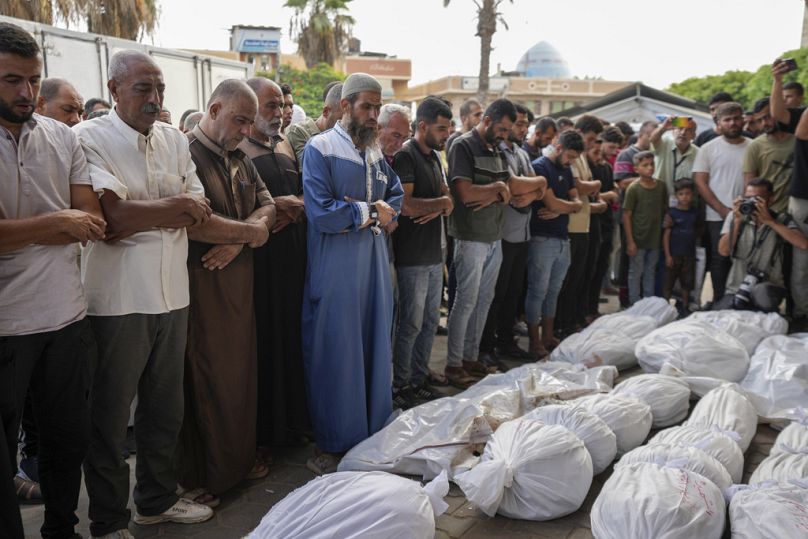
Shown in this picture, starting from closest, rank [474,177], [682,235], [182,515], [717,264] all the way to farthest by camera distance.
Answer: [182,515] < [474,177] < [717,264] < [682,235]

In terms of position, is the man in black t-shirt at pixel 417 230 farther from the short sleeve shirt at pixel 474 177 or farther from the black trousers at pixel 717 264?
the black trousers at pixel 717 264

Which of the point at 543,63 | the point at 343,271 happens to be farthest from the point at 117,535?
the point at 543,63

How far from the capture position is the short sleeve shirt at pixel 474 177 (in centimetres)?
475

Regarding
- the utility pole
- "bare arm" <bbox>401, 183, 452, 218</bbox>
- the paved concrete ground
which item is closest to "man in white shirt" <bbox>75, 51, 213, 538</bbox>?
the paved concrete ground

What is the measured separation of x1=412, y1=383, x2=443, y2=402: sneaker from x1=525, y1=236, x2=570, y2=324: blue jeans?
1.53 metres

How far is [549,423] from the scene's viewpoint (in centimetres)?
347

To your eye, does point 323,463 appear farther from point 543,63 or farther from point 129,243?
point 543,63

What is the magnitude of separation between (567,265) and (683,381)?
1713 mm

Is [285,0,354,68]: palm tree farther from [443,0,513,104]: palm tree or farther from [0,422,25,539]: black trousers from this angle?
[0,422,25,539]: black trousers

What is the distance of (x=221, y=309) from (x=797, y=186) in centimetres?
561

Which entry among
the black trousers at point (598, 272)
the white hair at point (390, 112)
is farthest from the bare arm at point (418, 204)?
the black trousers at point (598, 272)

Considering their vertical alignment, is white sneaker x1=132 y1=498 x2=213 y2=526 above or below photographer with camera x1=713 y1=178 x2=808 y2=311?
below

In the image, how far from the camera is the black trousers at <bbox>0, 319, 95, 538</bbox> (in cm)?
230

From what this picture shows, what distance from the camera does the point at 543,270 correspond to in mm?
5719
